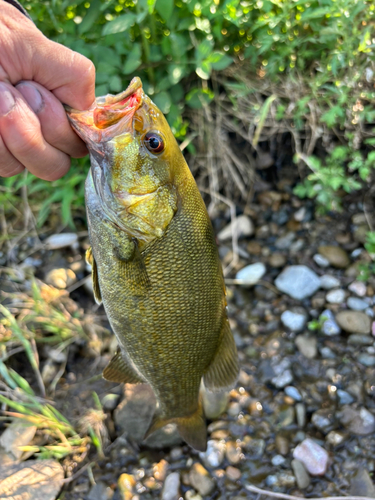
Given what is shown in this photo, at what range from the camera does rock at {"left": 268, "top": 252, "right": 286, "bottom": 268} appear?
355cm

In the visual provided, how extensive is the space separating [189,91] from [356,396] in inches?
111

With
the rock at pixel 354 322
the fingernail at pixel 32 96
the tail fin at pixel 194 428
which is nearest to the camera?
the fingernail at pixel 32 96

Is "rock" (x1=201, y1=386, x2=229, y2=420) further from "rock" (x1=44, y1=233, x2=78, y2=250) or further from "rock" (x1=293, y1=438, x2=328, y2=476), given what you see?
"rock" (x1=44, y1=233, x2=78, y2=250)

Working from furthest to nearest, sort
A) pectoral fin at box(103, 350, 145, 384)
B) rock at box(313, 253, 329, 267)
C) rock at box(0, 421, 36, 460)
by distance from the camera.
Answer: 1. rock at box(313, 253, 329, 267)
2. rock at box(0, 421, 36, 460)
3. pectoral fin at box(103, 350, 145, 384)

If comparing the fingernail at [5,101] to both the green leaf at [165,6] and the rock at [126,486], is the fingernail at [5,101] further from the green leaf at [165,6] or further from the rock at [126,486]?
the rock at [126,486]

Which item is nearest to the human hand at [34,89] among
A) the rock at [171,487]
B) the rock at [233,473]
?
the rock at [171,487]

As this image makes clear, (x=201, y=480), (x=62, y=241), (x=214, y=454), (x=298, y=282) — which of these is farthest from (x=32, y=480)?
(x=298, y=282)

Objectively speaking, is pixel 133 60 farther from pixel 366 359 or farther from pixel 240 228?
pixel 366 359

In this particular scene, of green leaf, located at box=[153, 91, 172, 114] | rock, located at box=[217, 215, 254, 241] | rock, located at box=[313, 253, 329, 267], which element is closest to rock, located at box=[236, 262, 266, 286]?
rock, located at box=[217, 215, 254, 241]

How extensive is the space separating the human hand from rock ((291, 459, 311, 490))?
2.38 m

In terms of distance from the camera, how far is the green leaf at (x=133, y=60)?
107 inches

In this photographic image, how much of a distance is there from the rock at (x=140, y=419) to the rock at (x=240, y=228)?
1648mm

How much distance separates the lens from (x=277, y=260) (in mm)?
3572

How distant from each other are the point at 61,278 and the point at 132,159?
226 cm
